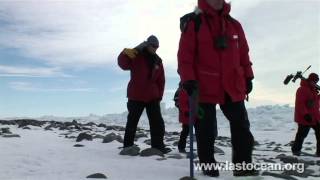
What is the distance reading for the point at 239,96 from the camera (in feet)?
16.5

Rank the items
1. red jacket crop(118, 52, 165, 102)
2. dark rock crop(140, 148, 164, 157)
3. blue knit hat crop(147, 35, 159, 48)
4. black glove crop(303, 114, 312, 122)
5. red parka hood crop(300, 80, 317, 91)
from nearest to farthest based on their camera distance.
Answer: dark rock crop(140, 148, 164, 157), red jacket crop(118, 52, 165, 102), blue knit hat crop(147, 35, 159, 48), black glove crop(303, 114, 312, 122), red parka hood crop(300, 80, 317, 91)

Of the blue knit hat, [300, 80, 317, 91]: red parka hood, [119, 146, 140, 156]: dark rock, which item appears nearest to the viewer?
[119, 146, 140, 156]: dark rock

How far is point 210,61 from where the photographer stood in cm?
500

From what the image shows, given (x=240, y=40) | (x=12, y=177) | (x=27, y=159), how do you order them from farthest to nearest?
(x=27, y=159) < (x=240, y=40) < (x=12, y=177)

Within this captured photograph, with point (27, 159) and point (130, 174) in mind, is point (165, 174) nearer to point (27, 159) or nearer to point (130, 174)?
point (130, 174)

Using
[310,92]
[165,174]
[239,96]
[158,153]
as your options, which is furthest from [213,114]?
[310,92]

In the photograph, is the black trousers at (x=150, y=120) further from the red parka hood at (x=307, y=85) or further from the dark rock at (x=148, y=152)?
the red parka hood at (x=307, y=85)

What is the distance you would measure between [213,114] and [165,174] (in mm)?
798

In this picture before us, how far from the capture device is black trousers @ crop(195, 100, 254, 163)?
506 cm

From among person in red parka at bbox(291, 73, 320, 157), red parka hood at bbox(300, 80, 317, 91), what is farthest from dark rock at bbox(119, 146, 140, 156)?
red parka hood at bbox(300, 80, 317, 91)

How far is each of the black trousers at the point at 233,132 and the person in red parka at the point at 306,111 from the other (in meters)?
5.49

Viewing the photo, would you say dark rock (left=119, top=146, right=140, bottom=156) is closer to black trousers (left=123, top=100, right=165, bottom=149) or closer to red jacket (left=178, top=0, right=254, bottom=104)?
black trousers (left=123, top=100, right=165, bottom=149)

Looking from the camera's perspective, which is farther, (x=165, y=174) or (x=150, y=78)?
(x=150, y=78)

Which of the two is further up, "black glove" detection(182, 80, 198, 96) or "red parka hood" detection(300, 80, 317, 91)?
"red parka hood" detection(300, 80, 317, 91)
